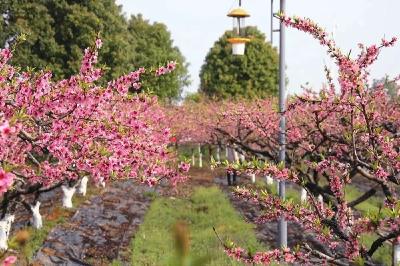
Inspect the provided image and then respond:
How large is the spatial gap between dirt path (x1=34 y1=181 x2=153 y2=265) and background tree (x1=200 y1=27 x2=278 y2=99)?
33772 millimetres

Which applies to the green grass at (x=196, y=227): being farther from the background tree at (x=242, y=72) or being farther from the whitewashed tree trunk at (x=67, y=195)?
the background tree at (x=242, y=72)

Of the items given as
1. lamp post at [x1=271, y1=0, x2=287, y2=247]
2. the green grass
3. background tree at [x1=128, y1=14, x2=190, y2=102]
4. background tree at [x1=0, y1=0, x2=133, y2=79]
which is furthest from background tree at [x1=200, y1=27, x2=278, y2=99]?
lamp post at [x1=271, y1=0, x2=287, y2=247]

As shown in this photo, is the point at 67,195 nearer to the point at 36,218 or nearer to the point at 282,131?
the point at 36,218

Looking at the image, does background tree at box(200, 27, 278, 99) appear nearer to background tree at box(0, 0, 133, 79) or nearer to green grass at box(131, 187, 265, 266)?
background tree at box(0, 0, 133, 79)

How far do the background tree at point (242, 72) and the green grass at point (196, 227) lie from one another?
→ 103ft

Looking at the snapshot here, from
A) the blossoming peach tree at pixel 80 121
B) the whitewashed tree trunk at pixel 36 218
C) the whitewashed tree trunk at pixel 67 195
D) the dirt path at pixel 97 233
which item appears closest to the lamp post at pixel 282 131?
the blossoming peach tree at pixel 80 121

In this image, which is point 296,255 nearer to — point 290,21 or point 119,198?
point 290,21

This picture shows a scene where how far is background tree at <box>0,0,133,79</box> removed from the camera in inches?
1298

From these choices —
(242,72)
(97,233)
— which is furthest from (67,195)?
(242,72)

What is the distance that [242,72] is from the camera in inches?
2226

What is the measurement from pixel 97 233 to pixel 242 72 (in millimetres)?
41980

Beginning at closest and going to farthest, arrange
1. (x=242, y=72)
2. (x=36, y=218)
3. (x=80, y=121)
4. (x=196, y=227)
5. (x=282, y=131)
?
(x=80, y=121)
(x=282, y=131)
(x=36, y=218)
(x=196, y=227)
(x=242, y=72)

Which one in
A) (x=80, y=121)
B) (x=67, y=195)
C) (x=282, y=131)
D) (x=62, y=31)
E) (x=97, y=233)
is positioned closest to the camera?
(x=80, y=121)

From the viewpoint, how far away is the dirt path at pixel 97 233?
13.6 metres
